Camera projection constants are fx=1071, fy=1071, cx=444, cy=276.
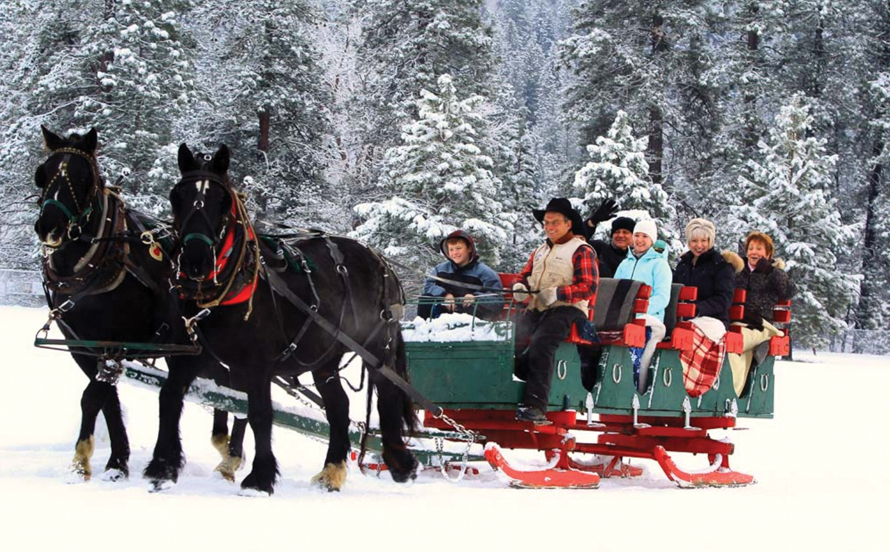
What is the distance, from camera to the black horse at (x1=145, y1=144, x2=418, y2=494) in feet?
20.1

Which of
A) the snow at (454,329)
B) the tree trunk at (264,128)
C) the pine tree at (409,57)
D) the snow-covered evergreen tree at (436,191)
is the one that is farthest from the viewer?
the tree trunk at (264,128)

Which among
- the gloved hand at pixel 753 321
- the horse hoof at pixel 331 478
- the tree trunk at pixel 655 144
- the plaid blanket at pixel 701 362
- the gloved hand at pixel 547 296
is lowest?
the horse hoof at pixel 331 478

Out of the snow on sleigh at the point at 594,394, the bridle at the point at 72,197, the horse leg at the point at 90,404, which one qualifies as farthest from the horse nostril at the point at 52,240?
the snow on sleigh at the point at 594,394

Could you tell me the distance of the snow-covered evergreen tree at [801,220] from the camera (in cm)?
3322

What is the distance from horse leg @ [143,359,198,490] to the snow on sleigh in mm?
2238

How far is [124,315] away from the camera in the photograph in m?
6.87

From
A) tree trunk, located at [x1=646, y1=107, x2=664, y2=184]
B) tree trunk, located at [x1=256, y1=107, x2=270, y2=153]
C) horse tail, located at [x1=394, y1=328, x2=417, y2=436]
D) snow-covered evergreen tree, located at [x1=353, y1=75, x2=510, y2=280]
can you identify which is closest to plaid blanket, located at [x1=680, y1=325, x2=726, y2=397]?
horse tail, located at [x1=394, y1=328, x2=417, y2=436]

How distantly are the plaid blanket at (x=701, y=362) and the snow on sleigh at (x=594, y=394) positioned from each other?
7cm

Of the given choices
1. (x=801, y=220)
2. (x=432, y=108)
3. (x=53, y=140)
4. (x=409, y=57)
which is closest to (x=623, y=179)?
(x=432, y=108)

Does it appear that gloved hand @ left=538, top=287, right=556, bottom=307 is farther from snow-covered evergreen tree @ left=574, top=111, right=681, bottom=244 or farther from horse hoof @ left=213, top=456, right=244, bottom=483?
snow-covered evergreen tree @ left=574, top=111, right=681, bottom=244

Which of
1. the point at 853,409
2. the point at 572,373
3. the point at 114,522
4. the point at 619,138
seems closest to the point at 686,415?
the point at 572,373

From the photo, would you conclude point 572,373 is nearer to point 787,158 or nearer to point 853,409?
point 853,409

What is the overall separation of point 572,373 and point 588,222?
2.11 m

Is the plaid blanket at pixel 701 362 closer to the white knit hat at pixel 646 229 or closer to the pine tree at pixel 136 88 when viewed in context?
the white knit hat at pixel 646 229
